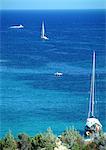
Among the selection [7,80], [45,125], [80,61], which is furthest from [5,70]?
[45,125]

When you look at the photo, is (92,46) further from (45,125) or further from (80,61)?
(45,125)

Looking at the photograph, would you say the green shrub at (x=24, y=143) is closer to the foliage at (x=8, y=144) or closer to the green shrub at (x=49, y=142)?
the foliage at (x=8, y=144)

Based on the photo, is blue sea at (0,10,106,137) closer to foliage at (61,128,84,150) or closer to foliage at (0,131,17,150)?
foliage at (61,128,84,150)

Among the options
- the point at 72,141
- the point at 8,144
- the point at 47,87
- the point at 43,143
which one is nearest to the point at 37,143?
the point at 43,143

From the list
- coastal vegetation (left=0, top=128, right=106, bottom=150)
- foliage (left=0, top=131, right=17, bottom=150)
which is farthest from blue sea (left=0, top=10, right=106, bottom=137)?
foliage (left=0, top=131, right=17, bottom=150)

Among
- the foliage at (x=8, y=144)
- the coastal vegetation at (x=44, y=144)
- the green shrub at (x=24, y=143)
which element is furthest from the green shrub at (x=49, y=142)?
the foliage at (x=8, y=144)

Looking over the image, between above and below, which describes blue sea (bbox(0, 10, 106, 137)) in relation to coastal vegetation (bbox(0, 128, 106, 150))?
above

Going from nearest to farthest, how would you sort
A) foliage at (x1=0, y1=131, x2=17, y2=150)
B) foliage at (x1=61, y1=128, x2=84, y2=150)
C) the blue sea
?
foliage at (x1=0, y1=131, x2=17, y2=150)
foliage at (x1=61, y1=128, x2=84, y2=150)
the blue sea

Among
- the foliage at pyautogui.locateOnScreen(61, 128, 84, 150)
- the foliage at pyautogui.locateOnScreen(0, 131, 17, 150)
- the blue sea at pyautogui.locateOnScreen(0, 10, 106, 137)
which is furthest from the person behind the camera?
the blue sea at pyautogui.locateOnScreen(0, 10, 106, 137)

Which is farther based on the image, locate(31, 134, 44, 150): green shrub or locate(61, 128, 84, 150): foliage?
locate(61, 128, 84, 150): foliage

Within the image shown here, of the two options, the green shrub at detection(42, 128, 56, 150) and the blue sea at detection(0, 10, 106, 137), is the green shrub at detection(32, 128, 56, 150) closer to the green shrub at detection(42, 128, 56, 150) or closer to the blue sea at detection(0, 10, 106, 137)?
the green shrub at detection(42, 128, 56, 150)

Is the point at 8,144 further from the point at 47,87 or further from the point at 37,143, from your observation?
the point at 47,87
